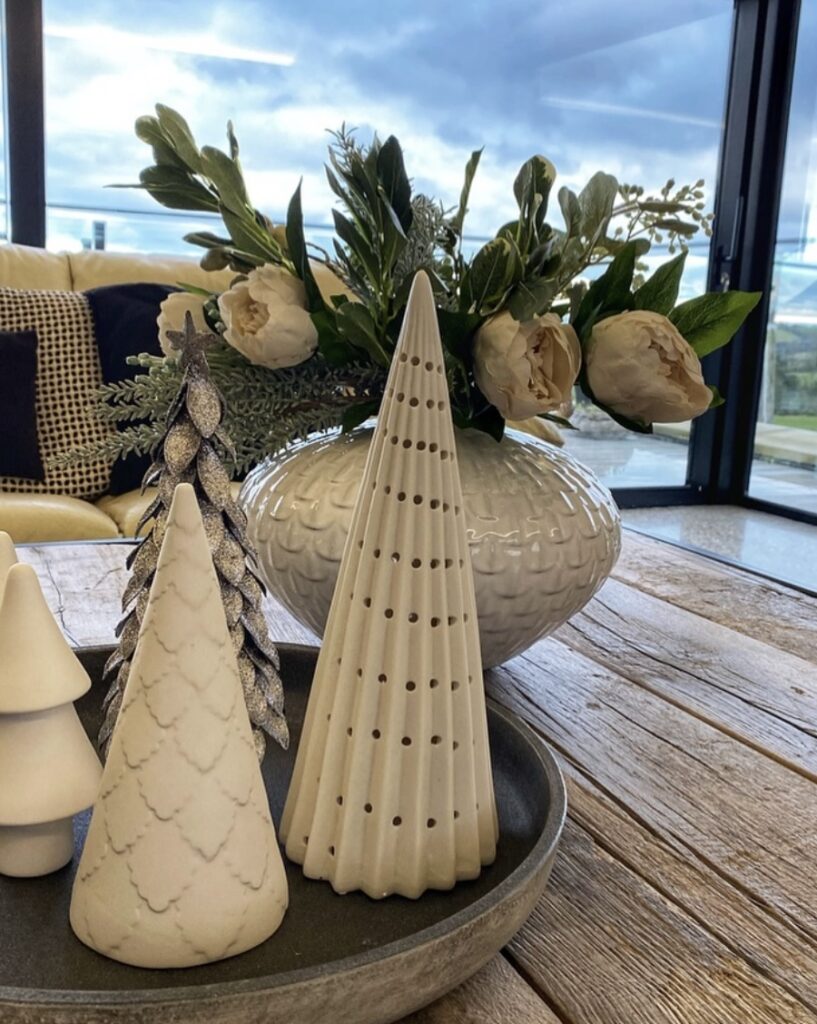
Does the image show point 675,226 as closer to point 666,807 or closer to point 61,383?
point 666,807

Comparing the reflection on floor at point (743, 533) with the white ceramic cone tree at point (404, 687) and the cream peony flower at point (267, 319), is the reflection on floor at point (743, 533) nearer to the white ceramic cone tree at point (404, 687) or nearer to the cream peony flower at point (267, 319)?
the cream peony flower at point (267, 319)

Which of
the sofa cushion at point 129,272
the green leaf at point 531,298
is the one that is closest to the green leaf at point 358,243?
the green leaf at point 531,298

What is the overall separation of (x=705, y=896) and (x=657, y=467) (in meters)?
3.98

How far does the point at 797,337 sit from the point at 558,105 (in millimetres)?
1407

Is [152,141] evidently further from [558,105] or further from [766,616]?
[558,105]

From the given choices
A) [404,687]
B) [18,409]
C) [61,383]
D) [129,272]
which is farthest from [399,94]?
[404,687]

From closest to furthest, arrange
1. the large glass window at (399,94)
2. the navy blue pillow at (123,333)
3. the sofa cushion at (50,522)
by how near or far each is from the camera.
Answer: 1. the sofa cushion at (50,522)
2. the navy blue pillow at (123,333)
3. the large glass window at (399,94)

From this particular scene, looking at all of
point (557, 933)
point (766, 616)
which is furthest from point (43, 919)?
point (766, 616)

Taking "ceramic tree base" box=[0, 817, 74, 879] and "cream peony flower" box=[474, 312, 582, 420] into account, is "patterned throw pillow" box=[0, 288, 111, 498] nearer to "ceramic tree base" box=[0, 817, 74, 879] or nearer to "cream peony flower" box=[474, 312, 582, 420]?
"cream peony flower" box=[474, 312, 582, 420]

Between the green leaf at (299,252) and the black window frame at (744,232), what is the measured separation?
3.57 meters

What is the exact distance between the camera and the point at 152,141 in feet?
2.39

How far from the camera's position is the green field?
13.2 feet

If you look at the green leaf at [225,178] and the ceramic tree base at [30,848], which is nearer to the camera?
the ceramic tree base at [30,848]

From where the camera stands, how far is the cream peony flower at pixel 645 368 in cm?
68
